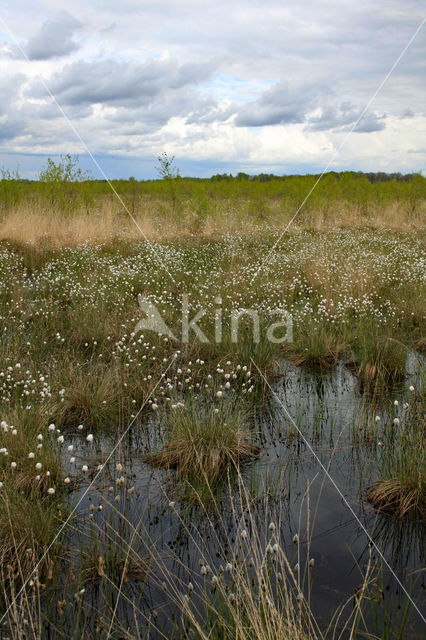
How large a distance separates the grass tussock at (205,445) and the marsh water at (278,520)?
0.14 metres

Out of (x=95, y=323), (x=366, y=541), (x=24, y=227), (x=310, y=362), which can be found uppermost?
(x=24, y=227)

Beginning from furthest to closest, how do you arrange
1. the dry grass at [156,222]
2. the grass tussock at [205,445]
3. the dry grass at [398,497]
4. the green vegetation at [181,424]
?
the dry grass at [156,222]
the grass tussock at [205,445]
the dry grass at [398,497]
the green vegetation at [181,424]

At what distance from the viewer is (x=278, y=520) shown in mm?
3857

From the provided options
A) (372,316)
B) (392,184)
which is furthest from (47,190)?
(392,184)

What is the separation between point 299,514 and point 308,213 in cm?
1957

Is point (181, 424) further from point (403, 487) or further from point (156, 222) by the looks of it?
point (156, 222)

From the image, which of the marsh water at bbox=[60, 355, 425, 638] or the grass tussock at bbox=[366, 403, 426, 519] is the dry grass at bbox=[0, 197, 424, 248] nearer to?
the marsh water at bbox=[60, 355, 425, 638]

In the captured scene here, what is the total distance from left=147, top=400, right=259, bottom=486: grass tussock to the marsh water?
140 millimetres

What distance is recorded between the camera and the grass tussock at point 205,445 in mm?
4441

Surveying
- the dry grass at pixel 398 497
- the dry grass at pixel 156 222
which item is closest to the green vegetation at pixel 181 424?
the dry grass at pixel 398 497

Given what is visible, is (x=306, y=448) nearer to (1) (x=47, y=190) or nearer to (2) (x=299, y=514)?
(2) (x=299, y=514)

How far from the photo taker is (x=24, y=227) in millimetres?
13898

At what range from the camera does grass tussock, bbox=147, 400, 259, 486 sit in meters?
4.44

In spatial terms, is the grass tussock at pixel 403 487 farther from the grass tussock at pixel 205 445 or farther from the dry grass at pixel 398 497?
the grass tussock at pixel 205 445
